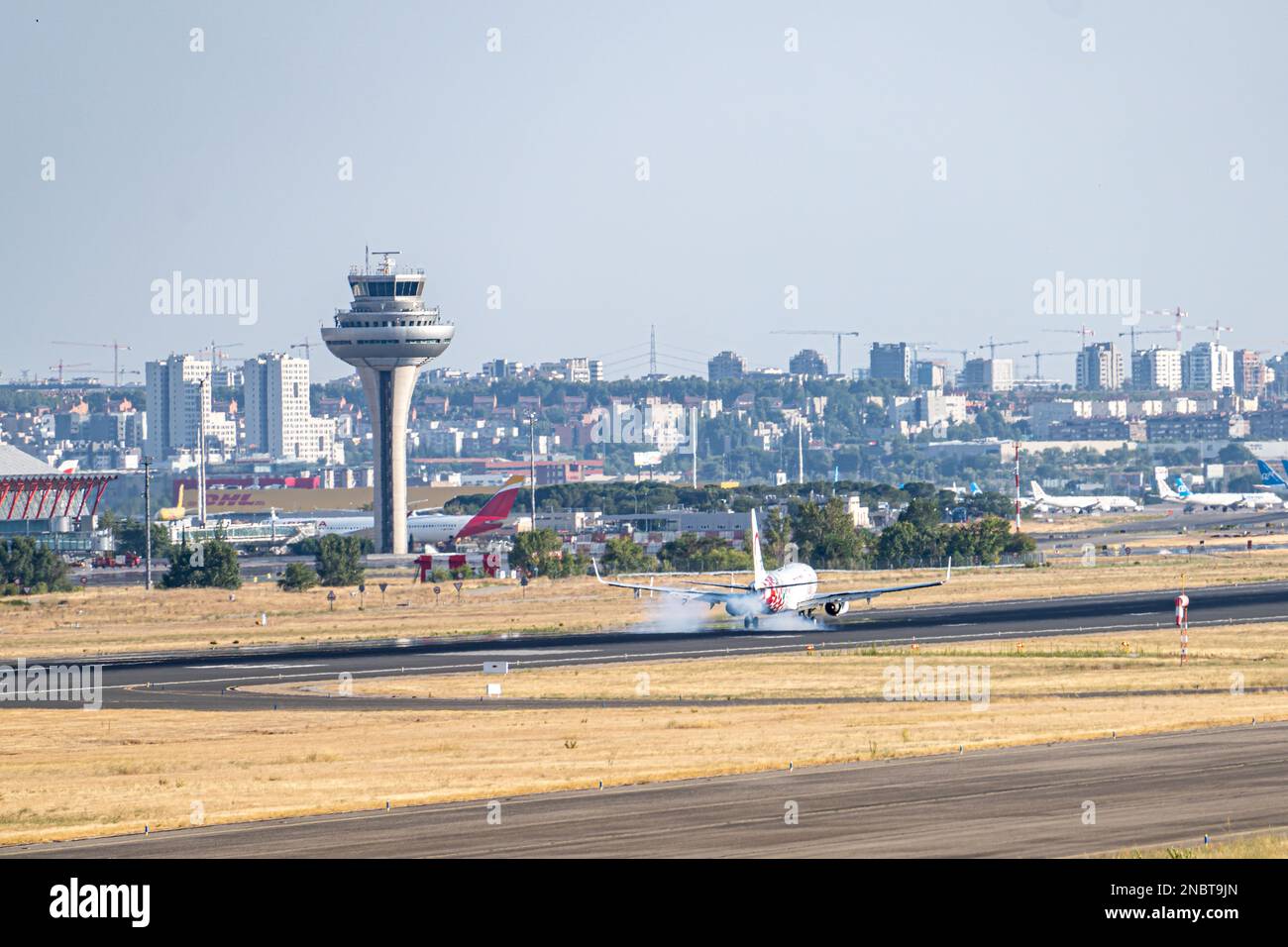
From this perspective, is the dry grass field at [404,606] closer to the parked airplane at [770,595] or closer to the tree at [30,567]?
the tree at [30,567]

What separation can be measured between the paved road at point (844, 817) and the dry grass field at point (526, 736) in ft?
7.77

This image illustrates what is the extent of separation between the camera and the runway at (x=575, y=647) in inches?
2896

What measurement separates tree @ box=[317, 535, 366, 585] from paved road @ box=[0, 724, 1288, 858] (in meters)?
114

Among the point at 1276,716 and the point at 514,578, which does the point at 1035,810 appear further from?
the point at 514,578

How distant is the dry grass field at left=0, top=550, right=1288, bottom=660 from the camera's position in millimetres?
104688

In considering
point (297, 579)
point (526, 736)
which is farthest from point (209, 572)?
point (526, 736)

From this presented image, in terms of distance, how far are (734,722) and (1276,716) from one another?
17.6 meters

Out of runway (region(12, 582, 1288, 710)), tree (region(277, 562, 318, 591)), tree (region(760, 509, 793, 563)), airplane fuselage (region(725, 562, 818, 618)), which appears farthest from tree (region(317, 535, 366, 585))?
airplane fuselage (region(725, 562, 818, 618))

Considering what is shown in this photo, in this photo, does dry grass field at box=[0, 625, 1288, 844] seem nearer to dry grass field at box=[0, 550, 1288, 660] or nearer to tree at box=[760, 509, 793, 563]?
dry grass field at box=[0, 550, 1288, 660]

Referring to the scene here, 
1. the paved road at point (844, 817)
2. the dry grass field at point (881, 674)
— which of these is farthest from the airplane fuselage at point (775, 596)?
the paved road at point (844, 817)

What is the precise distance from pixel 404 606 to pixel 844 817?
8988cm

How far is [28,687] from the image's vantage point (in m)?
77.4
